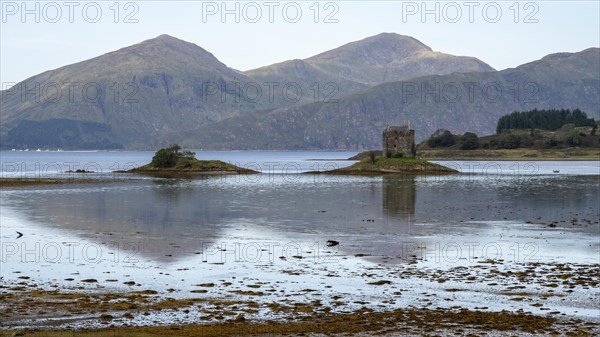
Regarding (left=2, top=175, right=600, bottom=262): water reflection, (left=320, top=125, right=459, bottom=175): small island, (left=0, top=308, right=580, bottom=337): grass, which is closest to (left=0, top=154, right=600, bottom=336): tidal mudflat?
(left=0, top=308, right=580, bottom=337): grass

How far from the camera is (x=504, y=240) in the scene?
175ft

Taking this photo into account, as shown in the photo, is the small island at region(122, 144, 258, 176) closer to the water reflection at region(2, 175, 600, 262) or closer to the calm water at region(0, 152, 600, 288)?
the water reflection at region(2, 175, 600, 262)

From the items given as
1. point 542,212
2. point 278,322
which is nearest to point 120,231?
point 278,322

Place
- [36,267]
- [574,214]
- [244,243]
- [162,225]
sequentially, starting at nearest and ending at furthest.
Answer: [36,267]
[244,243]
[162,225]
[574,214]

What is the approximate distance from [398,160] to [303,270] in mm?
148397

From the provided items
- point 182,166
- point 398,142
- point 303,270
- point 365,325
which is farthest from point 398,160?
point 365,325

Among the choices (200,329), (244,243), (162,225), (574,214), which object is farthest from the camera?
(574,214)

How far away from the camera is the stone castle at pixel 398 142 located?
182 m

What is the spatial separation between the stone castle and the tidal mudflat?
101 m

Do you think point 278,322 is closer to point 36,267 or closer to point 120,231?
point 36,267

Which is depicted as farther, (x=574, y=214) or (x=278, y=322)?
(x=574, y=214)

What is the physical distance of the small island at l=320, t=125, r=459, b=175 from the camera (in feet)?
602

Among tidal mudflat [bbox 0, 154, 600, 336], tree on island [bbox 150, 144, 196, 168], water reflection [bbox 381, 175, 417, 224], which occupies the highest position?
tree on island [bbox 150, 144, 196, 168]

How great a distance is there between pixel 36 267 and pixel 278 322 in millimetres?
19122
